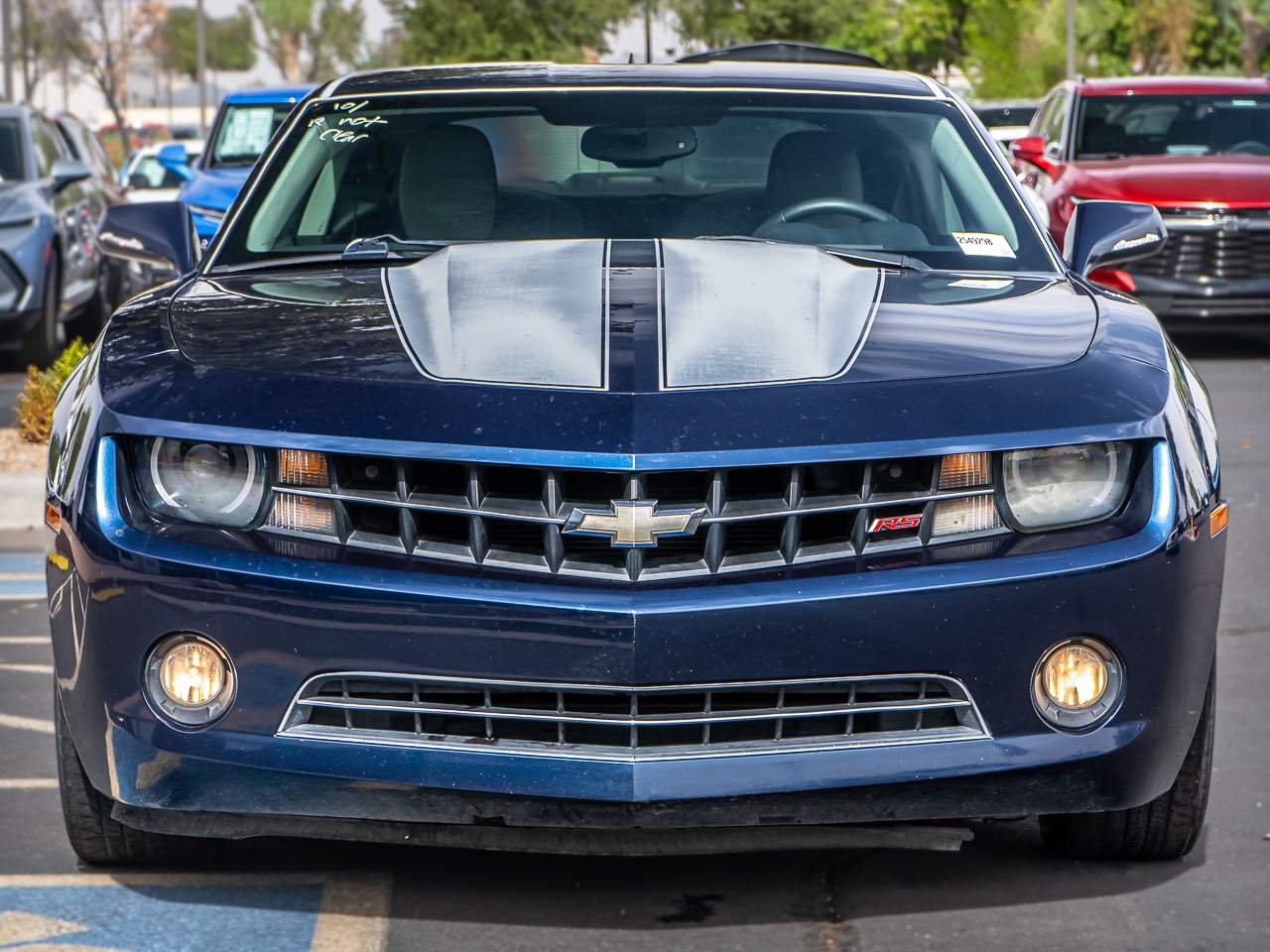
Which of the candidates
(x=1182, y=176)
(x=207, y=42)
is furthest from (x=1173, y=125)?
(x=207, y=42)

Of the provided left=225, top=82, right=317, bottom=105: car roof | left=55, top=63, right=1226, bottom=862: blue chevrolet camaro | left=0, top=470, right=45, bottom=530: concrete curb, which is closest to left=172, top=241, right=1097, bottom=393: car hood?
left=55, top=63, right=1226, bottom=862: blue chevrolet camaro

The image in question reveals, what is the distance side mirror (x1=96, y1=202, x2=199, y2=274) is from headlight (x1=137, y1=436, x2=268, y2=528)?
1.50 m

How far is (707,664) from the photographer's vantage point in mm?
3373

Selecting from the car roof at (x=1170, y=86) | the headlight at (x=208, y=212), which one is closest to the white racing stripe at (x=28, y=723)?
the headlight at (x=208, y=212)

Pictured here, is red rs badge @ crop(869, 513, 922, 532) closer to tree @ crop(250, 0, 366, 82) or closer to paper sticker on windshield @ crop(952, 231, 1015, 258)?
paper sticker on windshield @ crop(952, 231, 1015, 258)

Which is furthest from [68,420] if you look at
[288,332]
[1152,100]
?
[1152,100]

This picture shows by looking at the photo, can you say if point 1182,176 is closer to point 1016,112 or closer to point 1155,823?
point 1155,823

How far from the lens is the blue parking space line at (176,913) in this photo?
12.1 feet

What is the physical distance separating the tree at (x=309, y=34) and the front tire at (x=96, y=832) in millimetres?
87615

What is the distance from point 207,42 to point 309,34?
35985 mm

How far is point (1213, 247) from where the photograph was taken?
41.9 feet

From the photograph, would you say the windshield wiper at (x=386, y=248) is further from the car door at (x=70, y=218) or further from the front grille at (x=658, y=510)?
the car door at (x=70, y=218)

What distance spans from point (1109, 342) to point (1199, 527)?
38cm

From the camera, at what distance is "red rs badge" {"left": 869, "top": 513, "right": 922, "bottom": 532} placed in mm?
3477
